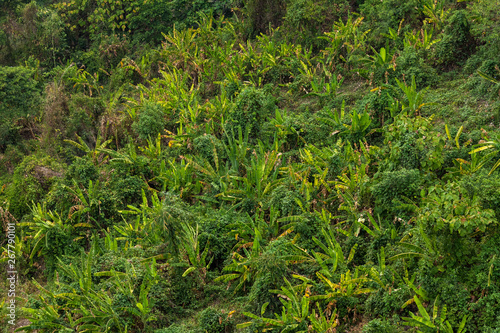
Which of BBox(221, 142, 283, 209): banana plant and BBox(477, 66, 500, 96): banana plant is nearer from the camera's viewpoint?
BBox(477, 66, 500, 96): banana plant

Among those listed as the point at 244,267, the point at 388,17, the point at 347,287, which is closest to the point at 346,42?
the point at 388,17

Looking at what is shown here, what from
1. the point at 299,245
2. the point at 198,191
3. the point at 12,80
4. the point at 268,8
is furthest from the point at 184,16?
the point at 299,245

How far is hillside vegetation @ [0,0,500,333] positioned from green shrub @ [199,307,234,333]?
0.08 ft

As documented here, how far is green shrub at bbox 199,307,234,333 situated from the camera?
600 cm

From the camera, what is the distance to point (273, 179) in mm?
7891

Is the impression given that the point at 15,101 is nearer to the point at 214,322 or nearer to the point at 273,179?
the point at 273,179

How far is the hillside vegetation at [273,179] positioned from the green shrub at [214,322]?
3 centimetres

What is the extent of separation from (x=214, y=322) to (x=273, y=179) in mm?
2757

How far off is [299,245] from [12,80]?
28.4 feet

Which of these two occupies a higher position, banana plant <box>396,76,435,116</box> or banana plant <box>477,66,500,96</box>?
banana plant <box>477,66,500,96</box>

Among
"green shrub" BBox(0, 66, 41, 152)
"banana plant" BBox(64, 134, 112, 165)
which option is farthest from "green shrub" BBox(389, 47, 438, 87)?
"green shrub" BBox(0, 66, 41, 152)

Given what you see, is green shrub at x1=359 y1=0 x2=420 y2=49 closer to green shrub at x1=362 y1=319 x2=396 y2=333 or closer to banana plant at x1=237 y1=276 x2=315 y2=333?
banana plant at x1=237 y1=276 x2=315 y2=333

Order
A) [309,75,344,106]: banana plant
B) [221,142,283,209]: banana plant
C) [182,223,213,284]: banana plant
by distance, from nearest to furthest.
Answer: [182,223,213,284]: banana plant → [221,142,283,209]: banana plant → [309,75,344,106]: banana plant

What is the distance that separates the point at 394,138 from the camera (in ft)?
22.5
